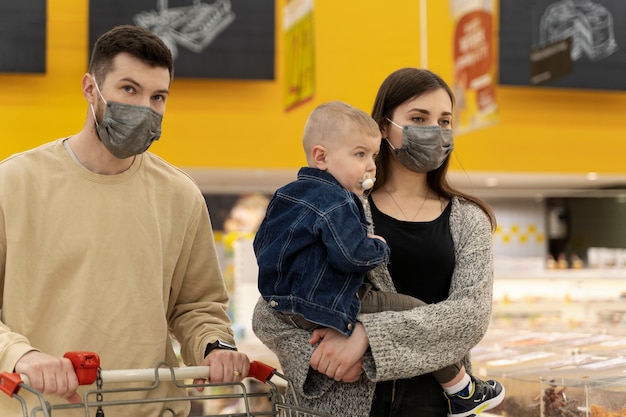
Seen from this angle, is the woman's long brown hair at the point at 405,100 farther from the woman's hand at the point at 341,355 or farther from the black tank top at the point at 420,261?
the woman's hand at the point at 341,355

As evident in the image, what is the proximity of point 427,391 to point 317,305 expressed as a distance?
1.37 feet

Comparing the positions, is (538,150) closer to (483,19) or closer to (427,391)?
(483,19)

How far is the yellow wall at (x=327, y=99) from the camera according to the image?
9039mm

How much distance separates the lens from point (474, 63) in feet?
22.4

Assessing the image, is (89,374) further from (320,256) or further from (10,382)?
(320,256)

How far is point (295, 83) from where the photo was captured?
25.2 ft

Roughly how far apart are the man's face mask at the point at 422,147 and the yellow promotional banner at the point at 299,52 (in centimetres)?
443

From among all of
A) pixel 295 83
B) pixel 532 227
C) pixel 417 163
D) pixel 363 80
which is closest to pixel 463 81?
pixel 295 83

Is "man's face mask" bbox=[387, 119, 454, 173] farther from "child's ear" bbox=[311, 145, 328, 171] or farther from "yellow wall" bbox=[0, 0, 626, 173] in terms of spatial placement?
"yellow wall" bbox=[0, 0, 626, 173]

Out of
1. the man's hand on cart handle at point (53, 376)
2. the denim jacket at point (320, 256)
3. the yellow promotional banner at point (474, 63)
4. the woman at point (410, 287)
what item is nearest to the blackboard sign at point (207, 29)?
the yellow promotional banner at point (474, 63)

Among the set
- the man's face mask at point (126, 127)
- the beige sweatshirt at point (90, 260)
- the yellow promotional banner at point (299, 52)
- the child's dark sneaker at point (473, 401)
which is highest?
the yellow promotional banner at point (299, 52)

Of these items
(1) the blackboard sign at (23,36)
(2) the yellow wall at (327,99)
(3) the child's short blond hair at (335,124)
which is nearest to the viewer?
(3) the child's short blond hair at (335,124)

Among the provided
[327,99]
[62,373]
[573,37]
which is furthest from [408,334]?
[573,37]

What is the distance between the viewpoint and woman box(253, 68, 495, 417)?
2199 mm
